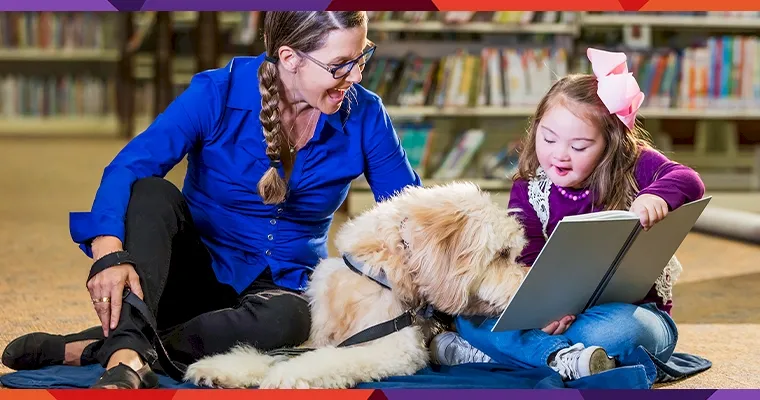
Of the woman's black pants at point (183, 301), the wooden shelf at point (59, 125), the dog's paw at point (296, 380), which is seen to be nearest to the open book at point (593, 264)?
the dog's paw at point (296, 380)

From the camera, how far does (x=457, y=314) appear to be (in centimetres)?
218

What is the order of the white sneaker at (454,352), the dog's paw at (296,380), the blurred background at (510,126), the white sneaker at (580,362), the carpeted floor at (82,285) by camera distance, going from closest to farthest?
the dog's paw at (296,380), the white sneaker at (580,362), the white sneaker at (454,352), the carpeted floor at (82,285), the blurred background at (510,126)

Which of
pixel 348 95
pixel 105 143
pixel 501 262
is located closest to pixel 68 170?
pixel 105 143

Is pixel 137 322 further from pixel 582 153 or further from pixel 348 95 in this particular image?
pixel 582 153

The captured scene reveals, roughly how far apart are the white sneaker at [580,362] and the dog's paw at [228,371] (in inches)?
23.2

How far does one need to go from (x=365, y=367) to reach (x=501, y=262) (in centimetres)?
34

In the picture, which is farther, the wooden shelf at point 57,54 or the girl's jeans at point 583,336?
the wooden shelf at point 57,54

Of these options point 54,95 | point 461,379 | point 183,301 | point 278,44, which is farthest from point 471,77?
point 54,95

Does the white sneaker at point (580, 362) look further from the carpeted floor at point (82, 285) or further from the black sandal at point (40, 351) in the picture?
the black sandal at point (40, 351)

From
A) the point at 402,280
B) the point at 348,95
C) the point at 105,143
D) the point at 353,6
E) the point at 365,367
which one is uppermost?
the point at 353,6

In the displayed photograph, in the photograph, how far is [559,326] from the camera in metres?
2.21

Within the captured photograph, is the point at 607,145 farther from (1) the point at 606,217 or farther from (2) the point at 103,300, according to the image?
(2) the point at 103,300

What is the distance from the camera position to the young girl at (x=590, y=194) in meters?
2.15

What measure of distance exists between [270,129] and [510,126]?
3.35 m
